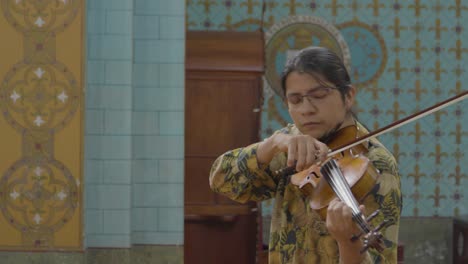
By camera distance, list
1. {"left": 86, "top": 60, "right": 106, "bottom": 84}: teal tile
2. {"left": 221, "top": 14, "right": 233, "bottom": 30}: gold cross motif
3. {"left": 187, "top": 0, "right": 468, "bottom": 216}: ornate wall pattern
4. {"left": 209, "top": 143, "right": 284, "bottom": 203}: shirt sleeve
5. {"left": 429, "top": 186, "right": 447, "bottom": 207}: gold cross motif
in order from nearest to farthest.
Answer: {"left": 209, "top": 143, "right": 284, "bottom": 203}: shirt sleeve, {"left": 86, "top": 60, "right": 106, "bottom": 84}: teal tile, {"left": 221, "top": 14, "right": 233, "bottom": 30}: gold cross motif, {"left": 187, "top": 0, "right": 468, "bottom": 216}: ornate wall pattern, {"left": 429, "top": 186, "right": 447, "bottom": 207}: gold cross motif

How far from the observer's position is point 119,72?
16.9ft

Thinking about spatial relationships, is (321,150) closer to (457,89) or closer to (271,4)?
(271,4)

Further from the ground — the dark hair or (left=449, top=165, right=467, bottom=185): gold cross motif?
the dark hair

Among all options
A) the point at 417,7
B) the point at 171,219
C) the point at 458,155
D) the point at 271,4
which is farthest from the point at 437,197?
the point at 171,219

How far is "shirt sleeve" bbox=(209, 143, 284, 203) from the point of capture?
2295mm

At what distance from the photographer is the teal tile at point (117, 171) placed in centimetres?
516

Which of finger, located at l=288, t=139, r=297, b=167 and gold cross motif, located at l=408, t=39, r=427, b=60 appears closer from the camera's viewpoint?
finger, located at l=288, t=139, r=297, b=167

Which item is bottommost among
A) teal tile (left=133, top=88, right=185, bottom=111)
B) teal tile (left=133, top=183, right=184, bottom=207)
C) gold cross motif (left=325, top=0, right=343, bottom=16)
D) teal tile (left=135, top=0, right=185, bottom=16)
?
teal tile (left=133, top=183, right=184, bottom=207)

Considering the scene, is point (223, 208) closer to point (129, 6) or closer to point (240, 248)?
point (240, 248)

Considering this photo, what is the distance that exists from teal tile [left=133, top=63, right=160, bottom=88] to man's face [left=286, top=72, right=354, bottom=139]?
316cm

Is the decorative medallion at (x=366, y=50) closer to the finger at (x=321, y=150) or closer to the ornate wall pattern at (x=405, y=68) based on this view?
the ornate wall pattern at (x=405, y=68)

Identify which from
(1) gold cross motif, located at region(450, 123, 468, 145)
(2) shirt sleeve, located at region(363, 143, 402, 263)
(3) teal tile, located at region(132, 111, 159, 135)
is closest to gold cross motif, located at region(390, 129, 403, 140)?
(1) gold cross motif, located at region(450, 123, 468, 145)

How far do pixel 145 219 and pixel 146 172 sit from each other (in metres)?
0.30

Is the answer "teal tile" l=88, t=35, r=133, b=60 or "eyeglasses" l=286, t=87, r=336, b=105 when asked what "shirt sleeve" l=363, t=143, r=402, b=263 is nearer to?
"eyeglasses" l=286, t=87, r=336, b=105
